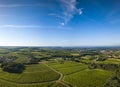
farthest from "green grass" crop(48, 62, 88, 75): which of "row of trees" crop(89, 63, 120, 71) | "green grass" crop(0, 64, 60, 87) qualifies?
"green grass" crop(0, 64, 60, 87)

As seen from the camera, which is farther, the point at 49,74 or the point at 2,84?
the point at 49,74

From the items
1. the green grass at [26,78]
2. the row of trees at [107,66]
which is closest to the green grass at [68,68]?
the row of trees at [107,66]

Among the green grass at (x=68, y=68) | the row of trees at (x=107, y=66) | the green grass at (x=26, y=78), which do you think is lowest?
the green grass at (x=26, y=78)

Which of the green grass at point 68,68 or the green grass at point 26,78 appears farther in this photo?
the green grass at point 68,68

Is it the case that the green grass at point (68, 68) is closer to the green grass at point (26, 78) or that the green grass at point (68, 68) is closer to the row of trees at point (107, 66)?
the row of trees at point (107, 66)

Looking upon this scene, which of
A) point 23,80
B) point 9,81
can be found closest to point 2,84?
point 9,81

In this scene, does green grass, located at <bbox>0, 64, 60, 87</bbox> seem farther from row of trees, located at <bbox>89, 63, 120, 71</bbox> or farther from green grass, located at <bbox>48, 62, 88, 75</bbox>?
row of trees, located at <bbox>89, 63, 120, 71</bbox>

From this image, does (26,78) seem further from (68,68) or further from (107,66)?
(107,66)

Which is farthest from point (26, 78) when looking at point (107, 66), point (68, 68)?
point (107, 66)

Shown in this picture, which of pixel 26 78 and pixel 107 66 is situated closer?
pixel 26 78

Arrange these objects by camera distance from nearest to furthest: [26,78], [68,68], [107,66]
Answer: [26,78]
[68,68]
[107,66]

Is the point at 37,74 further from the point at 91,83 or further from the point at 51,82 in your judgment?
the point at 91,83
